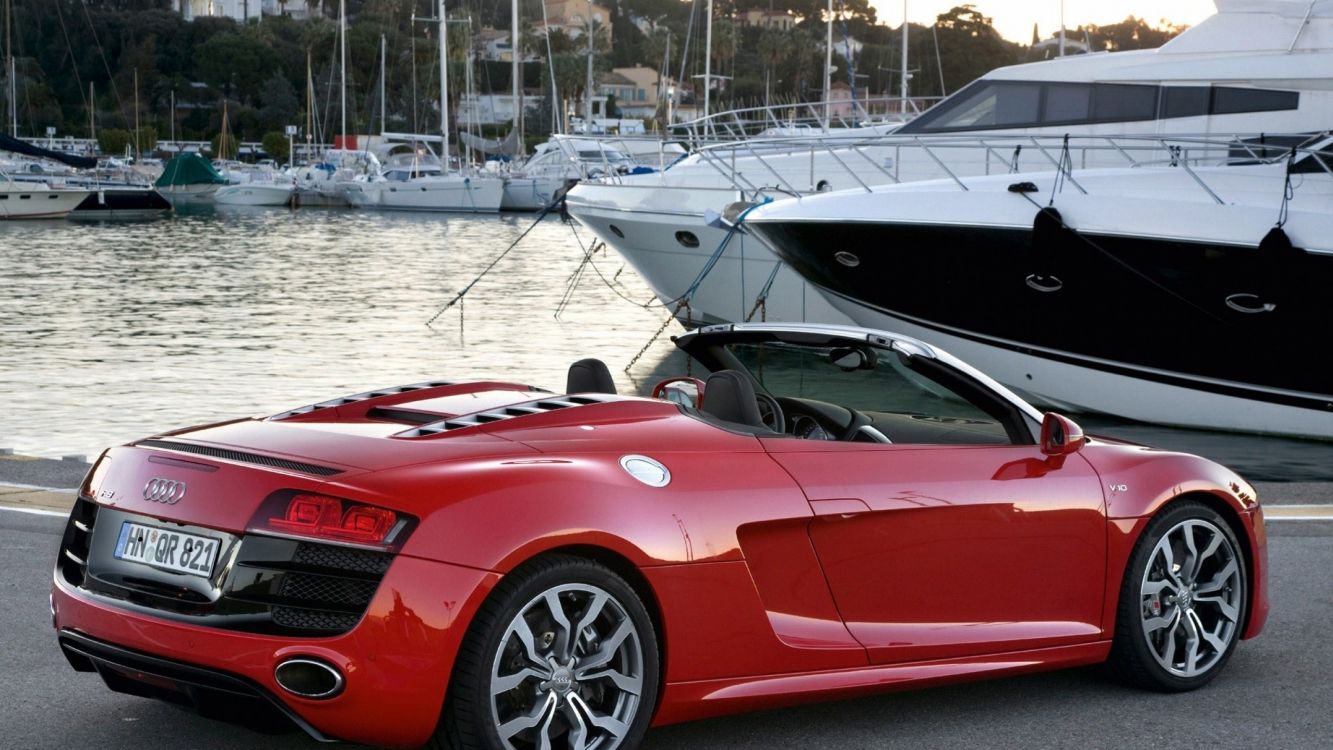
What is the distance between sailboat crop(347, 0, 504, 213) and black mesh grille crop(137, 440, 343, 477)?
2614 inches

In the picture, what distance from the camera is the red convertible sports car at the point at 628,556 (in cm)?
414

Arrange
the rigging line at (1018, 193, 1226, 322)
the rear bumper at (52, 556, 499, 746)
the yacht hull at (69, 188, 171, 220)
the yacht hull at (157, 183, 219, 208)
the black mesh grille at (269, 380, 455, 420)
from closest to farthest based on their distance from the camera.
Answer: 1. the rear bumper at (52, 556, 499, 746)
2. the black mesh grille at (269, 380, 455, 420)
3. the rigging line at (1018, 193, 1226, 322)
4. the yacht hull at (69, 188, 171, 220)
5. the yacht hull at (157, 183, 219, 208)

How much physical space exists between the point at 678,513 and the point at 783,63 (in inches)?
4809

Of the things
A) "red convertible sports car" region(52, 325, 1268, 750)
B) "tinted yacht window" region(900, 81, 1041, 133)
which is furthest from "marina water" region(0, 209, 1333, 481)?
"red convertible sports car" region(52, 325, 1268, 750)

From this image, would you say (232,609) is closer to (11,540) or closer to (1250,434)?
(11,540)

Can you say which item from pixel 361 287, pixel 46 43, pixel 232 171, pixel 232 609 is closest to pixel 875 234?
pixel 232 609

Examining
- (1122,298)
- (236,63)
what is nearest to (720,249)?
(1122,298)

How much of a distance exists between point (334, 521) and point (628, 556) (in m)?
0.75

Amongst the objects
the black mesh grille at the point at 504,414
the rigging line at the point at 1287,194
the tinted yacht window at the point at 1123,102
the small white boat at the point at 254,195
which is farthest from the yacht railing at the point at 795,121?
the small white boat at the point at 254,195

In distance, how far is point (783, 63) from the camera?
408 ft

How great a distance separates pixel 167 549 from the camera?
432 cm

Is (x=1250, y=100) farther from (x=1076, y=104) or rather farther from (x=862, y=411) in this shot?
(x=862, y=411)

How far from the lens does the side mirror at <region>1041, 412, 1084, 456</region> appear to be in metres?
5.54

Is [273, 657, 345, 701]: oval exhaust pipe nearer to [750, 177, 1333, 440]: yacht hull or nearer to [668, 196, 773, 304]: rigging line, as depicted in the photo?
[750, 177, 1333, 440]: yacht hull
